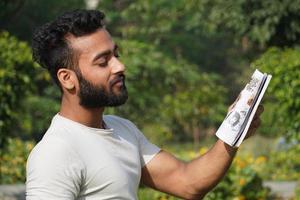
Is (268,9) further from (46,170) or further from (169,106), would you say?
(46,170)

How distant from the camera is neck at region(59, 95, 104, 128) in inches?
126

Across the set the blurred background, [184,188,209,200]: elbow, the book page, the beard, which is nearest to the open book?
the book page

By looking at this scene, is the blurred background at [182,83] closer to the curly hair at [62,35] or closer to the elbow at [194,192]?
the elbow at [194,192]

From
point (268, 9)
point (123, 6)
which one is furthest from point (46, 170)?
point (123, 6)

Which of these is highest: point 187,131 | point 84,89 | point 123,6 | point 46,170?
point 84,89

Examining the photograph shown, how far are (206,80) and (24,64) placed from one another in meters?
7.29

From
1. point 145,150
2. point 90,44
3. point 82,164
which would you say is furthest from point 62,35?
point 145,150

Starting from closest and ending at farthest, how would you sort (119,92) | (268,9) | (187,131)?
(119,92) < (268,9) < (187,131)

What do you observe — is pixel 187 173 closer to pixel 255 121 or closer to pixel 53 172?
pixel 255 121

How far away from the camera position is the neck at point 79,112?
3.20 meters

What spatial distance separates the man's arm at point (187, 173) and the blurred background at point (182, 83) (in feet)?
10.3

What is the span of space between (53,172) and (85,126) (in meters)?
0.34

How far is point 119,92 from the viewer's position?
3.11 m

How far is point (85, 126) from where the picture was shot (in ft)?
10.5
